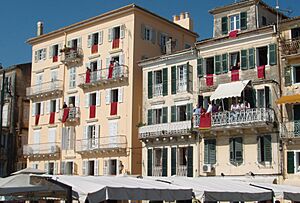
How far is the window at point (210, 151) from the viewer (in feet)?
113

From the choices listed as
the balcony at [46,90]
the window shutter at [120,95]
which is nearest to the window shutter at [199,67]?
the window shutter at [120,95]

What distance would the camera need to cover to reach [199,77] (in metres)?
36.1

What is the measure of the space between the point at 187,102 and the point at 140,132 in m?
4.18

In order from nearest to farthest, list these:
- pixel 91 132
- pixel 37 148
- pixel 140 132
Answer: pixel 140 132, pixel 91 132, pixel 37 148

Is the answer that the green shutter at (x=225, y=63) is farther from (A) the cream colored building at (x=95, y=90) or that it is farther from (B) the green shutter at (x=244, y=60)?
(A) the cream colored building at (x=95, y=90)

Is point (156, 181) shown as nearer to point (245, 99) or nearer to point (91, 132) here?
point (245, 99)

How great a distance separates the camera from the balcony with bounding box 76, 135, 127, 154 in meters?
38.9

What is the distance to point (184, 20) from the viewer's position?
4722 centimetres

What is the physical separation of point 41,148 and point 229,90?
776 inches

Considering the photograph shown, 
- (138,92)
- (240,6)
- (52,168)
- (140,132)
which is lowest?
(52,168)

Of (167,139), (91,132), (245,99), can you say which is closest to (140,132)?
(167,139)

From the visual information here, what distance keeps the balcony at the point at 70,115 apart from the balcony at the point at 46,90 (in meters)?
2.08

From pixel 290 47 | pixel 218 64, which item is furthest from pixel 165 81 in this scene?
pixel 290 47

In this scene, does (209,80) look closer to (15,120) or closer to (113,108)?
(113,108)
